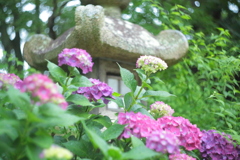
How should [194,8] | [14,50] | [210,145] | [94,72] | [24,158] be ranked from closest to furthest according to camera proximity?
[24,158] → [210,145] → [94,72] → [194,8] → [14,50]

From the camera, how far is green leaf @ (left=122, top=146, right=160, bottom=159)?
0.79 meters

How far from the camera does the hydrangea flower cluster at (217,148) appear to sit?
171cm

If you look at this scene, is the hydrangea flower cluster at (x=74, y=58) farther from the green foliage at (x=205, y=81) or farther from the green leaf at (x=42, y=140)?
the green foliage at (x=205, y=81)

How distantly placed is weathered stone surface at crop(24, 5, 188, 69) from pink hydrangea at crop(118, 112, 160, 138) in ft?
4.49

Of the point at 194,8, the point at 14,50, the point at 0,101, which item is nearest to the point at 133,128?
the point at 0,101

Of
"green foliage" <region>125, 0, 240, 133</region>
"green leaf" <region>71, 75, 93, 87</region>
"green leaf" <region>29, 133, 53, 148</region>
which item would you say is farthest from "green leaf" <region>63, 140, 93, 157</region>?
"green foliage" <region>125, 0, 240, 133</region>

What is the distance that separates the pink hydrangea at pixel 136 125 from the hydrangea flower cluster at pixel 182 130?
20 centimetres

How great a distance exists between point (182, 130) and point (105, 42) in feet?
4.30

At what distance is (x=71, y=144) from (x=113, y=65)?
5.75ft

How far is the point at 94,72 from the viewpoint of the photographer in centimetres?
268

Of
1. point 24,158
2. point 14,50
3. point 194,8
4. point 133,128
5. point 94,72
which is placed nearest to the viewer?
point 24,158

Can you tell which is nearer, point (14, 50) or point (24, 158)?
point (24, 158)

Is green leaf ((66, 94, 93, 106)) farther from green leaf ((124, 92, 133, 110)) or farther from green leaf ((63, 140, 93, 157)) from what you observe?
green leaf ((124, 92, 133, 110))

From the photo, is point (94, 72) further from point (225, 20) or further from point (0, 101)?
point (225, 20)
